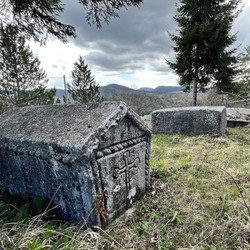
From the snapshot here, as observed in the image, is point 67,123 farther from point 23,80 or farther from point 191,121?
point 23,80

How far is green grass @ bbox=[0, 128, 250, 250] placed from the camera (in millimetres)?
1555

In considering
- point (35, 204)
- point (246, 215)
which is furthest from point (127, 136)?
point (246, 215)

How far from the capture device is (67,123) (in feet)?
6.42

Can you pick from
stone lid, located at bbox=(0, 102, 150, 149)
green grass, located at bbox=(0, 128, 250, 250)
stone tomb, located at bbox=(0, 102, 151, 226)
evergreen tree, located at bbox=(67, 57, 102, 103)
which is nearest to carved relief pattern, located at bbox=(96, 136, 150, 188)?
stone tomb, located at bbox=(0, 102, 151, 226)

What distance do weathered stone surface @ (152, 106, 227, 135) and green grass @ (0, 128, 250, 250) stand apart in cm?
262

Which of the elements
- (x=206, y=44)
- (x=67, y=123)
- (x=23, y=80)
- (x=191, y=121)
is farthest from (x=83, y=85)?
(x=67, y=123)

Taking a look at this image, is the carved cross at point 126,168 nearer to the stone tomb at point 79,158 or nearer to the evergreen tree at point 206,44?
the stone tomb at point 79,158

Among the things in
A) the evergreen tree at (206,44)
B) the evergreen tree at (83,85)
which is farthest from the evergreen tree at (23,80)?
the evergreen tree at (206,44)

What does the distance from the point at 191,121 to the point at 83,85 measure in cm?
1271

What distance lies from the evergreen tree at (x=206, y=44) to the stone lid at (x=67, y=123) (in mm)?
11820

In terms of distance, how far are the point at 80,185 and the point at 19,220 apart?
0.52 meters

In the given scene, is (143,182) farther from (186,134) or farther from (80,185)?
(186,134)

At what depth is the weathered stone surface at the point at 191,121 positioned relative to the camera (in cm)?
→ 569

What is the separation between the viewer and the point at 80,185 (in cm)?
171
